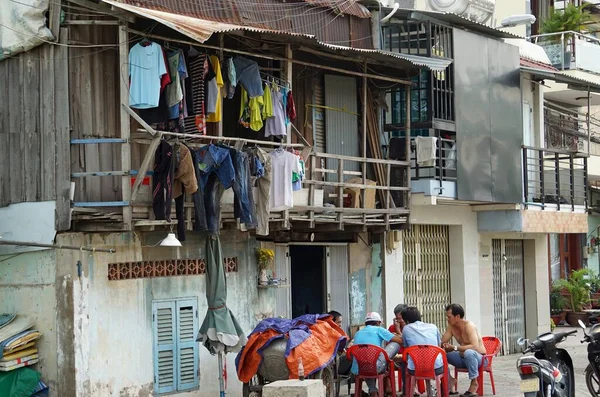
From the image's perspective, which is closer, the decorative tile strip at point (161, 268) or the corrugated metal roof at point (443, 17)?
the decorative tile strip at point (161, 268)

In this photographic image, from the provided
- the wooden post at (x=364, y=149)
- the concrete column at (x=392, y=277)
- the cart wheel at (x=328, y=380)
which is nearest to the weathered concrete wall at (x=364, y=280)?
the concrete column at (x=392, y=277)

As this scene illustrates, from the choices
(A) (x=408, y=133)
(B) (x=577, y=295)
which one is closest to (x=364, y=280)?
(A) (x=408, y=133)

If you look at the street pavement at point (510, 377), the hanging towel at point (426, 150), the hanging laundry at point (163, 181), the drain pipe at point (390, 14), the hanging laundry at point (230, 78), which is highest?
the drain pipe at point (390, 14)

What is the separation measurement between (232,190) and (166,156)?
1570mm

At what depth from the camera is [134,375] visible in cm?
1344

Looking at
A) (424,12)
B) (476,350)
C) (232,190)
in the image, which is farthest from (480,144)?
(232,190)

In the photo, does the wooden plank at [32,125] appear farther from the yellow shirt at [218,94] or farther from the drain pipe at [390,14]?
the drain pipe at [390,14]

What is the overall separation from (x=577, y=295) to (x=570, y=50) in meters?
6.42

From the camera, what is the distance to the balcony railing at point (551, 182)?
2059cm

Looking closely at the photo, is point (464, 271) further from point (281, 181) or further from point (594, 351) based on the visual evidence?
point (281, 181)

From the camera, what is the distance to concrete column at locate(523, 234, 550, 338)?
896 inches

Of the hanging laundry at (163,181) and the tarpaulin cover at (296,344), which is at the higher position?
the hanging laundry at (163,181)

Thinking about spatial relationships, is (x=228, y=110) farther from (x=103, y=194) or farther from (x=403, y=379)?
(x=403, y=379)

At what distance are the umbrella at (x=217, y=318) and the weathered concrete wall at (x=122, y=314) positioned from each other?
809 mm
